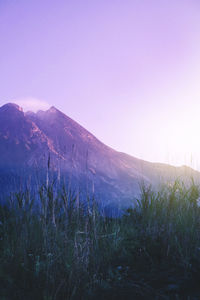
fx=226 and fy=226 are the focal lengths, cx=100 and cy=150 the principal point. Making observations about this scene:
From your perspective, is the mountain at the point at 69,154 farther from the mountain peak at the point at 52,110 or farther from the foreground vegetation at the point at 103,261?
the foreground vegetation at the point at 103,261

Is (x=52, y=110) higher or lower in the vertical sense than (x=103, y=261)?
higher

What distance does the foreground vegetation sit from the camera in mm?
1461

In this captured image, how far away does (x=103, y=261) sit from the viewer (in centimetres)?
202

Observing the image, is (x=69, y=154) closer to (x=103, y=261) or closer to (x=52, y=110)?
(x=52, y=110)

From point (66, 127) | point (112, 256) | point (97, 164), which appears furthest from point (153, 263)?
point (66, 127)

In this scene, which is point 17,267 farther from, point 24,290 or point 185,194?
point 185,194

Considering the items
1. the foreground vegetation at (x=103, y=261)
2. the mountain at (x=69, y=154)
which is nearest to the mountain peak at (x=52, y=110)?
the mountain at (x=69, y=154)

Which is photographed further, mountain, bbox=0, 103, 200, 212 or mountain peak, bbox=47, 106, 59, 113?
mountain peak, bbox=47, 106, 59, 113

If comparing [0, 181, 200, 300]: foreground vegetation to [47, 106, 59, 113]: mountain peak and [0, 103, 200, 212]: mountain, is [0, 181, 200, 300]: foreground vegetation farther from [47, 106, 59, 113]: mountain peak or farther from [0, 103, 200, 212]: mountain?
[47, 106, 59, 113]: mountain peak

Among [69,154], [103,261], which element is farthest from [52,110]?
[103,261]

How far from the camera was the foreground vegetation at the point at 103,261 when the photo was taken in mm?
1461

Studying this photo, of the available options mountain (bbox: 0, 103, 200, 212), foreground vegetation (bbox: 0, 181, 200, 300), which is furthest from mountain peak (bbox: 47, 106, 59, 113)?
foreground vegetation (bbox: 0, 181, 200, 300)

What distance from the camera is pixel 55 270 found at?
1.54m

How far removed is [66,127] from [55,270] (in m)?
53.2
